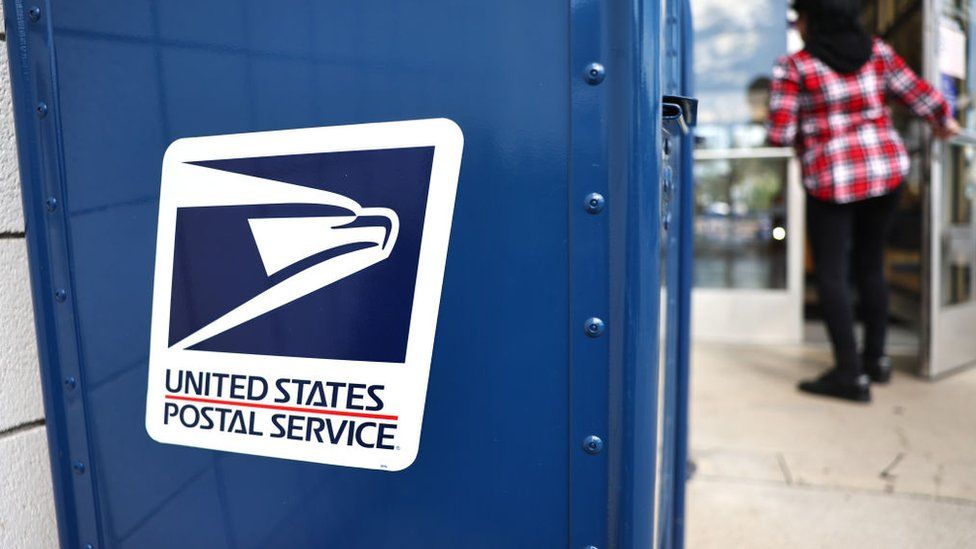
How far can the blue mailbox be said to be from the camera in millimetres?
916

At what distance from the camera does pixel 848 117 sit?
2.90 meters

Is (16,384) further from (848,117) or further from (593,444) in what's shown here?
(848,117)

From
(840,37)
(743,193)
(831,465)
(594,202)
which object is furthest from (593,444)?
(743,193)

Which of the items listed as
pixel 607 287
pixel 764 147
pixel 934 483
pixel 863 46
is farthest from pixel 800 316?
pixel 607 287

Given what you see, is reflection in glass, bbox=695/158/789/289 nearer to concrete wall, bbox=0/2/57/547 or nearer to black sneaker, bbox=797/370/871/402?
black sneaker, bbox=797/370/871/402

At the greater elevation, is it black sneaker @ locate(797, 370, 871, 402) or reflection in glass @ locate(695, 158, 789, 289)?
reflection in glass @ locate(695, 158, 789, 289)

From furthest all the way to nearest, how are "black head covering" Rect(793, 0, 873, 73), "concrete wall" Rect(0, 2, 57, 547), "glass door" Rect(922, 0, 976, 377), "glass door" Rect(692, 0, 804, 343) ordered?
"glass door" Rect(692, 0, 804, 343) → "glass door" Rect(922, 0, 976, 377) → "black head covering" Rect(793, 0, 873, 73) → "concrete wall" Rect(0, 2, 57, 547)

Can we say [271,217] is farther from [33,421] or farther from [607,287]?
[33,421]

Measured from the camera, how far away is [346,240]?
3.30 ft

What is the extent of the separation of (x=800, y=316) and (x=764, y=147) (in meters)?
1.02

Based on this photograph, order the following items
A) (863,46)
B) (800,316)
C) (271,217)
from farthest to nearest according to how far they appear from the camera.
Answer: (800,316) < (863,46) < (271,217)

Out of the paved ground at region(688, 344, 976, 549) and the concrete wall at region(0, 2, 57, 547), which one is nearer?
the concrete wall at region(0, 2, 57, 547)

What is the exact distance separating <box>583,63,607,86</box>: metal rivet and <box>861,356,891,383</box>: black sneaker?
2.93 metres

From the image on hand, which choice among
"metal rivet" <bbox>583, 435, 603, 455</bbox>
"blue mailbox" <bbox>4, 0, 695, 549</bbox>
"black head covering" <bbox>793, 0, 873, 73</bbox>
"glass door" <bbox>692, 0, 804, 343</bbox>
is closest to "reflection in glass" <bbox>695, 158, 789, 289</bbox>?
"glass door" <bbox>692, 0, 804, 343</bbox>
